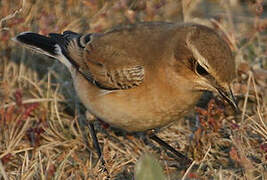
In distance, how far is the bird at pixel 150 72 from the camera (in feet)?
14.0

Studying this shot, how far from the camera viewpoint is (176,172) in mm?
5020

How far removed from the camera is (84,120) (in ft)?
19.9

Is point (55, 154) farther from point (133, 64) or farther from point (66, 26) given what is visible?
point (66, 26)

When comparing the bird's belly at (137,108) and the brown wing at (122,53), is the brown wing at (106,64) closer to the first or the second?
the brown wing at (122,53)

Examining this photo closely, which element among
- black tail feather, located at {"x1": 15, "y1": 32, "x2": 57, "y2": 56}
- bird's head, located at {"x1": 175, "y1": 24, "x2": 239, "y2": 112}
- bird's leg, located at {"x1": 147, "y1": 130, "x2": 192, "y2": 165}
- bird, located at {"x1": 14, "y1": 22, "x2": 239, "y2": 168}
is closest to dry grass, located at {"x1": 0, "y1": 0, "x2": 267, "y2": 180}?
bird's leg, located at {"x1": 147, "y1": 130, "x2": 192, "y2": 165}

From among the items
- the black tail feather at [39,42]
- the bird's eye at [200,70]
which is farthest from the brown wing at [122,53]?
the bird's eye at [200,70]

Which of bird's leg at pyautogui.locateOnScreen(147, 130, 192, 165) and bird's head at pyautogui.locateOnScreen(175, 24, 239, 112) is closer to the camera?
bird's head at pyautogui.locateOnScreen(175, 24, 239, 112)

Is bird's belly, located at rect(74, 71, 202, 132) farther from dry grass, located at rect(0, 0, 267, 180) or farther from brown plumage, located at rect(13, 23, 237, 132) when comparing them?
dry grass, located at rect(0, 0, 267, 180)

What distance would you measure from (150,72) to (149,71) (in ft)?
0.06

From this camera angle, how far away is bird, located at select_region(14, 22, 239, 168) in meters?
4.28

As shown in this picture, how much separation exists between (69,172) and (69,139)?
910 millimetres

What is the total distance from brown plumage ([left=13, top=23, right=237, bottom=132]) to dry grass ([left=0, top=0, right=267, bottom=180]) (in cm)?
48

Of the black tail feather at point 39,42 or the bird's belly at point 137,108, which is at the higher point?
the black tail feather at point 39,42

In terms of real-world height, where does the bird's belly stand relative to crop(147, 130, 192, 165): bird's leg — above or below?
above
